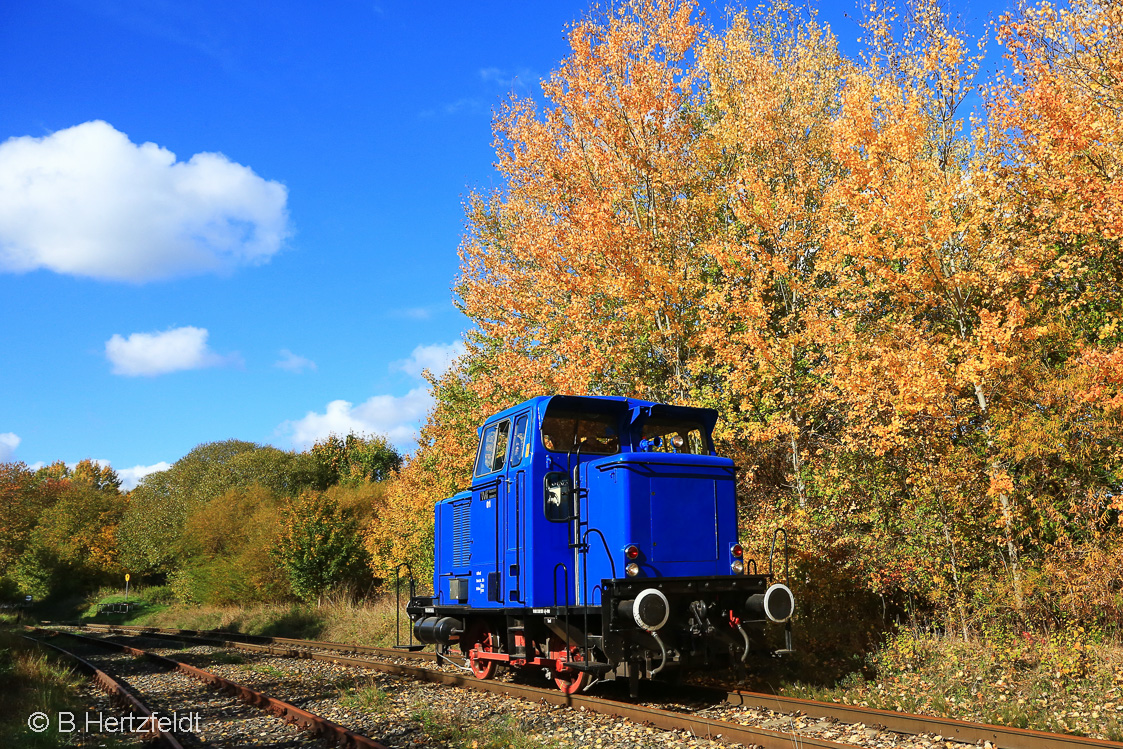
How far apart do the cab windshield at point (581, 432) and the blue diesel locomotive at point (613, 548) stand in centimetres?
1

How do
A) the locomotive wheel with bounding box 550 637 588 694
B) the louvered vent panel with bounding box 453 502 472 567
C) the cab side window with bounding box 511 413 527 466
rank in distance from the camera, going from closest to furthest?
the locomotive wheel with bounding box 550 637 588 694 < the cab side window with bounding box 511 413 527 466 < the louvered vent panel with bounding box 453 502 472 567

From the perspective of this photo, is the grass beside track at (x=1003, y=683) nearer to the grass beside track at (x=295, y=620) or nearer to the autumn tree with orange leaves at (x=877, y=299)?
the autumn tree with orange leaves at (x=877, y=299)

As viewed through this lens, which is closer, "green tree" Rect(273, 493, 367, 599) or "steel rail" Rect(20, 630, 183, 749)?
"steel rail" Rect(20, 630, 183, 749)

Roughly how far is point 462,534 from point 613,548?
3428 mm

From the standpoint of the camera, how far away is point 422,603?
40.8 ft

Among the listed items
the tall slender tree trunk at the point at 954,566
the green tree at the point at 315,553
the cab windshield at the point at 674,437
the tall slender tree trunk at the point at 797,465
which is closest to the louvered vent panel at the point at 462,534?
the cab windshield at the point at 674,437

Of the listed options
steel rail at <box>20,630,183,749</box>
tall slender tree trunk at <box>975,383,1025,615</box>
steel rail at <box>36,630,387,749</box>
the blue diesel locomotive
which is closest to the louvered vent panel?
the blue diesel locomotive

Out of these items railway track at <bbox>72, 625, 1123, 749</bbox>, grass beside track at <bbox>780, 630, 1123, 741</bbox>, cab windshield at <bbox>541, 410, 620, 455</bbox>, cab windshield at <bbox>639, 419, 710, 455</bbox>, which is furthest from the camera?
cab windshield at <bbox>639, 419, 710, 455</bbox>

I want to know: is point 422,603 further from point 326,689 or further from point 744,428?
point 744,428

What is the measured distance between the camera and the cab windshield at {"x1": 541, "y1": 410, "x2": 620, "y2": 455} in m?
8.95

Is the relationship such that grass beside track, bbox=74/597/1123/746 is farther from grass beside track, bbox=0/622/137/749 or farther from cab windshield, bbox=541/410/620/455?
grass beside track, bbox=0/622/137/749

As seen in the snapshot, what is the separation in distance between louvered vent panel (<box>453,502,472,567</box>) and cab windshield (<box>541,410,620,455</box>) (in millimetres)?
2353

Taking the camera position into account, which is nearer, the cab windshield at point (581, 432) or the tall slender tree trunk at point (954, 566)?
the cab windshield at point (581, 432)

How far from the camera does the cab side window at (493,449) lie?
380 inches
